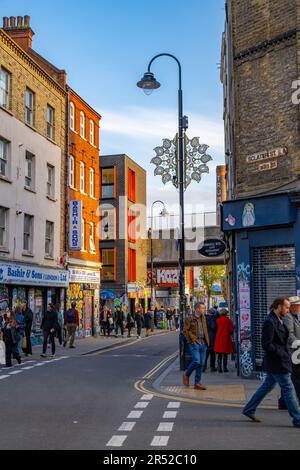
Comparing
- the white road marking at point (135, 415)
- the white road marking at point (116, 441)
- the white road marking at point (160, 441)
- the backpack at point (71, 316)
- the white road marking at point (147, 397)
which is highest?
the backpack at point (71, 316)

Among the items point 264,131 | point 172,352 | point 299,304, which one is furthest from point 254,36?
point 172,352

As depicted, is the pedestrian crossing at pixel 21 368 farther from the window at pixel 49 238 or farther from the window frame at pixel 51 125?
the window frame at pixel 51 125

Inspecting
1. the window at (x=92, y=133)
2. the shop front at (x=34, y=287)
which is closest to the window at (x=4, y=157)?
the shop front at (x=34, y=287)

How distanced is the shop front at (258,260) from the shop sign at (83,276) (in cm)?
1853

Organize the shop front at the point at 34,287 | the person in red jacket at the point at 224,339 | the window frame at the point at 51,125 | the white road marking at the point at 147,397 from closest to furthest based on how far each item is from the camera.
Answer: the white road marking at the point at 147,397 → the person in red jacket at the point at 224,339 → the shop front at the point at 34,287 → the window frame at the point at 51,125

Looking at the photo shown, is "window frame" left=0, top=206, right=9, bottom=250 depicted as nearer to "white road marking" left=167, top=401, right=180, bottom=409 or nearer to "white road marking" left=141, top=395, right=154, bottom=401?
"white road marking" left=141, top=395, right=154, bottom=401

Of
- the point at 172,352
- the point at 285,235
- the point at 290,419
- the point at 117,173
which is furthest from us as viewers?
the point at 117,173

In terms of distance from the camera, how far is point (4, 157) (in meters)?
26.0

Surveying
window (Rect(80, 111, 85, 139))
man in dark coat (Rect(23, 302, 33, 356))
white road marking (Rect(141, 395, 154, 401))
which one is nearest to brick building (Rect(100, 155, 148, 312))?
window (Rect(80, 111, 85, 139))

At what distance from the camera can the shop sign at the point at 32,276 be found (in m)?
24.7

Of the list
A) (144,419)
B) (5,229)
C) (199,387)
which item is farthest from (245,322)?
(5,229)

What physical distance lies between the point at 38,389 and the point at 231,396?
157 inches

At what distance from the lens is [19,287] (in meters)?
26.6

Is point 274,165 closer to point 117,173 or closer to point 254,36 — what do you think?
point 254,36
